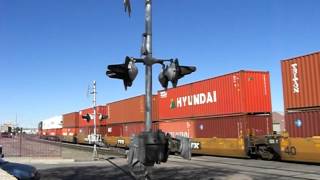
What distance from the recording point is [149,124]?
7922 millimetres

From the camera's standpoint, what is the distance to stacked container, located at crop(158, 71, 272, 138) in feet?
92.5

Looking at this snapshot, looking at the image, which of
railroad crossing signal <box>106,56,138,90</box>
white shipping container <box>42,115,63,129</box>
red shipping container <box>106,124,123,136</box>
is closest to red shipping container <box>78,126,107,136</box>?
red shipping container <box>106,124,123,136</box>

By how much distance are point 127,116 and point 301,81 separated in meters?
23.1

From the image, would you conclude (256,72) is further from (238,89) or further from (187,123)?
Result: (187,123)

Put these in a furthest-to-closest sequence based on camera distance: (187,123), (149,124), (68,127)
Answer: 1. (68,127)
2. (187,123)
3. (149,124)

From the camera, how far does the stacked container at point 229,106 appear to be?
2820cm

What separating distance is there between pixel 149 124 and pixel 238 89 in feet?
69.0

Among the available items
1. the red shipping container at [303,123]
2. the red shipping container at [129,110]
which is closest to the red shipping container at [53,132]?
the red shipping container at [129,110]

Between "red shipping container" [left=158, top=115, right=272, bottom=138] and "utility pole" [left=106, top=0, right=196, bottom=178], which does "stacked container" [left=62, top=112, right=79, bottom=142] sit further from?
"utility pole" [left=106, top=0, right=196, bottom=178]

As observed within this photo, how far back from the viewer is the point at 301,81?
23.7m

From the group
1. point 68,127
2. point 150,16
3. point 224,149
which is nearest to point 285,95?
point 224,149

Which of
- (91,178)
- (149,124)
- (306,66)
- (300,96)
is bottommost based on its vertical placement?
(91,178)

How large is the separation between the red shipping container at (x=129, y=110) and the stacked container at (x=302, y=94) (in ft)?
52.0

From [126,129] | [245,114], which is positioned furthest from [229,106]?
[126,129]
